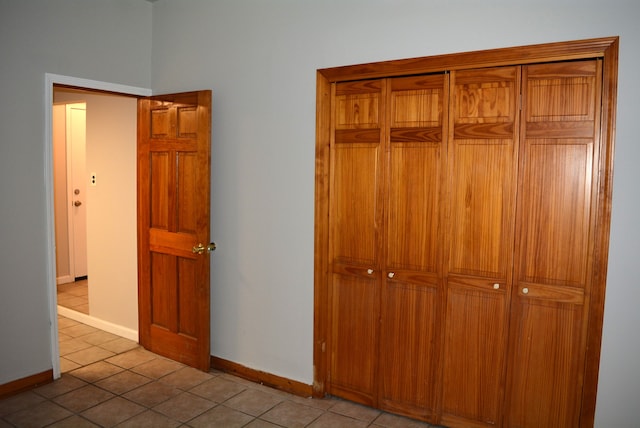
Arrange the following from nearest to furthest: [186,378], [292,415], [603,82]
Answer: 1. [603,82]
2. [292,415]
3. [186,378]

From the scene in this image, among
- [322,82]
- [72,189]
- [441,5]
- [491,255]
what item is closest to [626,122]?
[491,255]

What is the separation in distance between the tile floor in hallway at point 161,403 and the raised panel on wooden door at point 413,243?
269 mm

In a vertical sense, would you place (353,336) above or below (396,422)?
above

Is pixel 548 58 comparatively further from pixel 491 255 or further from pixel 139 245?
pixel 139 245

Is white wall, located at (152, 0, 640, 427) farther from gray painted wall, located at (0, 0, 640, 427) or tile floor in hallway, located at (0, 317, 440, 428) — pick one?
tile floor in hallway, located at (0, 317, 440, 428)

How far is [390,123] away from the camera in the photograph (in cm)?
286

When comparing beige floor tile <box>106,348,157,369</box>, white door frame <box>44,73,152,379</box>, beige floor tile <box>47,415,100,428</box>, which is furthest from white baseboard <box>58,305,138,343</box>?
beige floor tile <box>47,415,100,428</box>

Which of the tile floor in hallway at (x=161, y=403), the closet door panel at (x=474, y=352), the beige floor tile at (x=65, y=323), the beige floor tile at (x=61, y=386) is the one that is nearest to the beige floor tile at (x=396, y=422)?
the tile floor in hallway at (x=161, y=403)

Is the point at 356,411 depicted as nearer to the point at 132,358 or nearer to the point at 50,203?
the point at 132,358

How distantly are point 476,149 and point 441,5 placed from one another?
31.8 inches

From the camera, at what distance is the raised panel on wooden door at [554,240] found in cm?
238

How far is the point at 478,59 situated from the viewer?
2.53 m

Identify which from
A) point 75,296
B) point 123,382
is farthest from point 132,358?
point 75,296

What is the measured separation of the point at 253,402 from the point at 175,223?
56.5 inches
